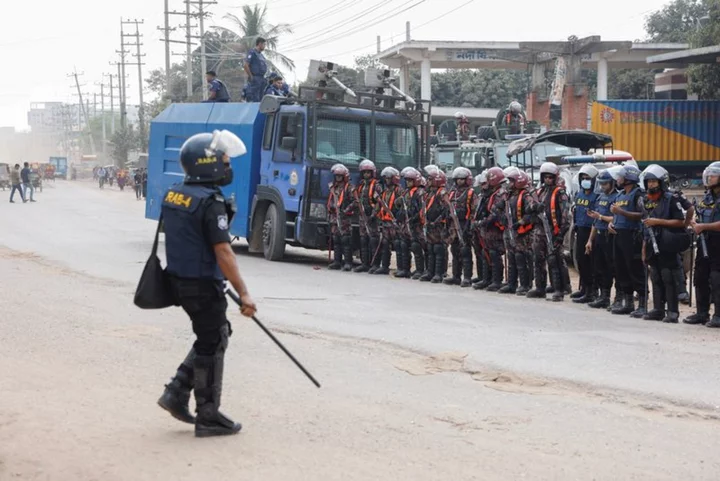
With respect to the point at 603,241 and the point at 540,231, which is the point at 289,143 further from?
the point at 603,241

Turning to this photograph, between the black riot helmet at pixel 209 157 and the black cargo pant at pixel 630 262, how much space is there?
699 cm

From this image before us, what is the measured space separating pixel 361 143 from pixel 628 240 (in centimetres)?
658

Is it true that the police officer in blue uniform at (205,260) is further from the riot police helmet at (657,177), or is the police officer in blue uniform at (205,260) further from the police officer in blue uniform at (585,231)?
the police officer in blue uniform at (585,231)

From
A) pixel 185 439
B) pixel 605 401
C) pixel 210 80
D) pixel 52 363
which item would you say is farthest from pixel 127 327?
pixel 210 80

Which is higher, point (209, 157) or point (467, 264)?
point (209, 157)

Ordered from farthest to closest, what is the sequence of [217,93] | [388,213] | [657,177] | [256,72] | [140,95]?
1. [140,95]
2. [217,93]
3. [256,72]
4. [388,213]
5. [657,177]

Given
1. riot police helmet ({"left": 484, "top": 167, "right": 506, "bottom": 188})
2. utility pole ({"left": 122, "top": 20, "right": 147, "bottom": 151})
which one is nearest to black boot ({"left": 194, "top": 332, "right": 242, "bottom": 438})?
riot police helmet ({"left": 484, "top": 167, "right": 506, "bottom": 188})

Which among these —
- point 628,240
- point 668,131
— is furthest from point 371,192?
point 668,131

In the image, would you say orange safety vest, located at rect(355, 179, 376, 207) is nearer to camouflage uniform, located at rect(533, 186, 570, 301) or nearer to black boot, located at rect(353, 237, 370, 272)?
black boot, located at rect(353, 237, 370, 272)

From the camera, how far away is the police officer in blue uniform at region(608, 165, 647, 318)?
11.9 metres

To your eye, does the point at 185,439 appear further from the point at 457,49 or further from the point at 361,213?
the point at 457,49

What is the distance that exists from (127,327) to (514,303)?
4.85 metres

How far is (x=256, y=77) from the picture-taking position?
63.7 ft

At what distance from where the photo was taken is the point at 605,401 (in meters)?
7.34
